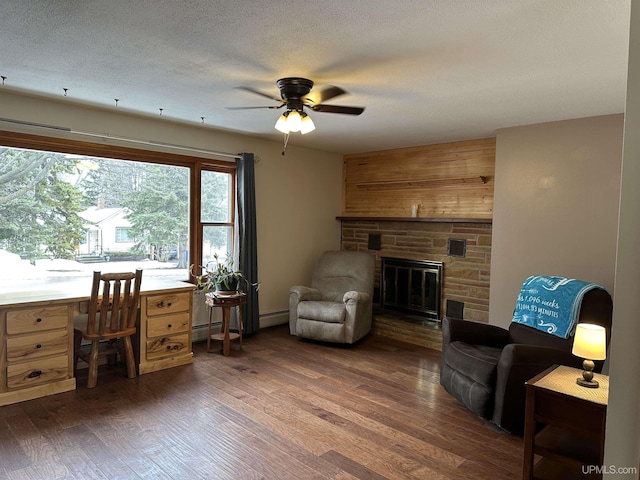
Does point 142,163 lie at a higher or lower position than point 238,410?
higher

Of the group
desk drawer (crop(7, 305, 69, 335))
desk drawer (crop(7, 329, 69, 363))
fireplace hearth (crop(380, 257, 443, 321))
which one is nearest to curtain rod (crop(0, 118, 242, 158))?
desk drawer (crop(7, 305, 69, 335))

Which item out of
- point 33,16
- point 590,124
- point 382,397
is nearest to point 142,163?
point 33,16

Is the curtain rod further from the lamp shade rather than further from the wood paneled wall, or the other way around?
the lamp shade

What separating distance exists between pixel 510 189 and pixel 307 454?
10.5ft

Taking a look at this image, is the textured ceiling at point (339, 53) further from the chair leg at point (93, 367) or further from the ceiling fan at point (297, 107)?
the chair leg at point (93, 367)

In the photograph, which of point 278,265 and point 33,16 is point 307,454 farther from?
point 278,265

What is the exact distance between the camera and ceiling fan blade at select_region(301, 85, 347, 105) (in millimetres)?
3047

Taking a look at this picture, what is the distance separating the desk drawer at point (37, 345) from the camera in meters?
3.12

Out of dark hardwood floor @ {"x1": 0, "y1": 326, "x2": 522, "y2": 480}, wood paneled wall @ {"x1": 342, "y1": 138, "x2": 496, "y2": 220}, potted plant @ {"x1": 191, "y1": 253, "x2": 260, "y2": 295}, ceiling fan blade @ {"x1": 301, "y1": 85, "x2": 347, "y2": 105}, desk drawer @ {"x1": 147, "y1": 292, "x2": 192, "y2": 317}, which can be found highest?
ceiling fan blade @ {"x1": 301, "y1": 85, "x2": 347, "y2": 105}

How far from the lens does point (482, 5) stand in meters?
1.83

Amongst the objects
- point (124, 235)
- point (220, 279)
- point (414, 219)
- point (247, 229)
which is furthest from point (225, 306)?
point (414, 219)

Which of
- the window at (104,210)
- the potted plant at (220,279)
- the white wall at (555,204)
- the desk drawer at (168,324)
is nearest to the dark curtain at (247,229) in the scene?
the potted plant at (220,279)

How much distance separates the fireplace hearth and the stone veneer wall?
2.9 inches

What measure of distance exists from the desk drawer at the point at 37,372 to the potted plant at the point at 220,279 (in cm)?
148
